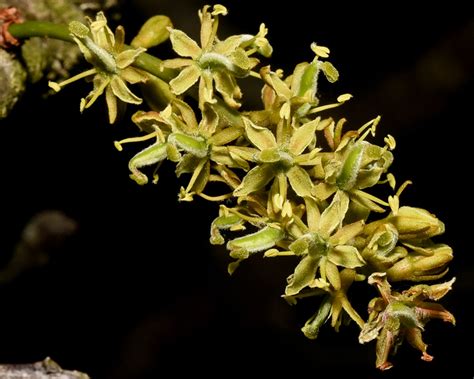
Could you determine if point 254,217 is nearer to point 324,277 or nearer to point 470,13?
point 324,277

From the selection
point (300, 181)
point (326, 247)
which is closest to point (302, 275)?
point (326, 247)

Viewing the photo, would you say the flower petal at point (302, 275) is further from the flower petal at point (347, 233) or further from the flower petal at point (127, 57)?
the flower petal at point (127, 57)

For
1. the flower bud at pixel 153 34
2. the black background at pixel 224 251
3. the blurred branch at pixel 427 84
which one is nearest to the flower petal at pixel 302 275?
the flower bud at pixel 153 34

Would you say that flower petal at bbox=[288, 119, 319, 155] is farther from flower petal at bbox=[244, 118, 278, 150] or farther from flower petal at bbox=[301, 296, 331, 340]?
flower petal at bbox=[301, 296, 331, 340]

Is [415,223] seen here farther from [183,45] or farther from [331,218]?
[183,45]

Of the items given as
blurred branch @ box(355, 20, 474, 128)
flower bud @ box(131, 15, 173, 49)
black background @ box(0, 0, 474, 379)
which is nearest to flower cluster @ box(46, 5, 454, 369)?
flower bud @ box(131, 15, 173, 49)
